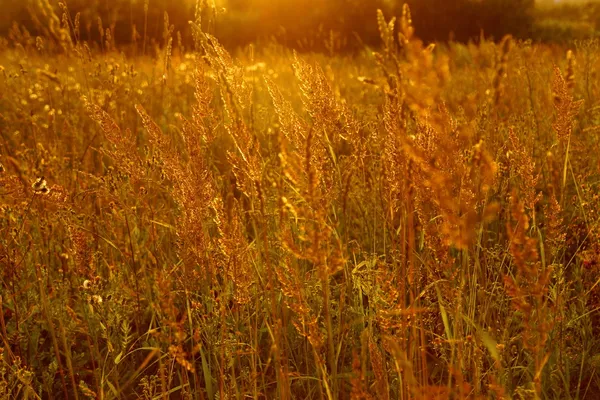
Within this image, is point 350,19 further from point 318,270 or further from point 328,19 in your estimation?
point 318,270

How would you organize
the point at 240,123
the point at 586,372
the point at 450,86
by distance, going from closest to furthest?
the point at 240,123
the point at 586,372
the point at 450,86

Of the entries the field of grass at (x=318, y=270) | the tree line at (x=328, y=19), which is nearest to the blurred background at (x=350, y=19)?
the tree line at (x=328, y=19)

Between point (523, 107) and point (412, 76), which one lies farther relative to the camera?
point (523, 107)

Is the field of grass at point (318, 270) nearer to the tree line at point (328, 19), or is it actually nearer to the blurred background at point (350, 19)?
the blurred background at point (350, 19)

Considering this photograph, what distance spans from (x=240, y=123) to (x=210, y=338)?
68 cm

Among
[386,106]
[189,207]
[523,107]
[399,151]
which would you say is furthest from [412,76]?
[523,107]

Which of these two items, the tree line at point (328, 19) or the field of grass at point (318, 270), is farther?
the tree line at point (328, 19)

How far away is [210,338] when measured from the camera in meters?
1.61

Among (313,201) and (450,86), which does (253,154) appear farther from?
(450,86)

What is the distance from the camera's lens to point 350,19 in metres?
14.7

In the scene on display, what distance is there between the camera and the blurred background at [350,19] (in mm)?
13531

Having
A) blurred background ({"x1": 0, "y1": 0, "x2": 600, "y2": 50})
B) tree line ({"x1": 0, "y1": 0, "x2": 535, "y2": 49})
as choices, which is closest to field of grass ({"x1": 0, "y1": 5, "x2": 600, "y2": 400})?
blurred background ({"x1": 0, "y1": 0, "x2": 600, "y2": 50})

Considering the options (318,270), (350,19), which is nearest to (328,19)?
(350,19)

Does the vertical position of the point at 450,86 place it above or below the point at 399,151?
below
